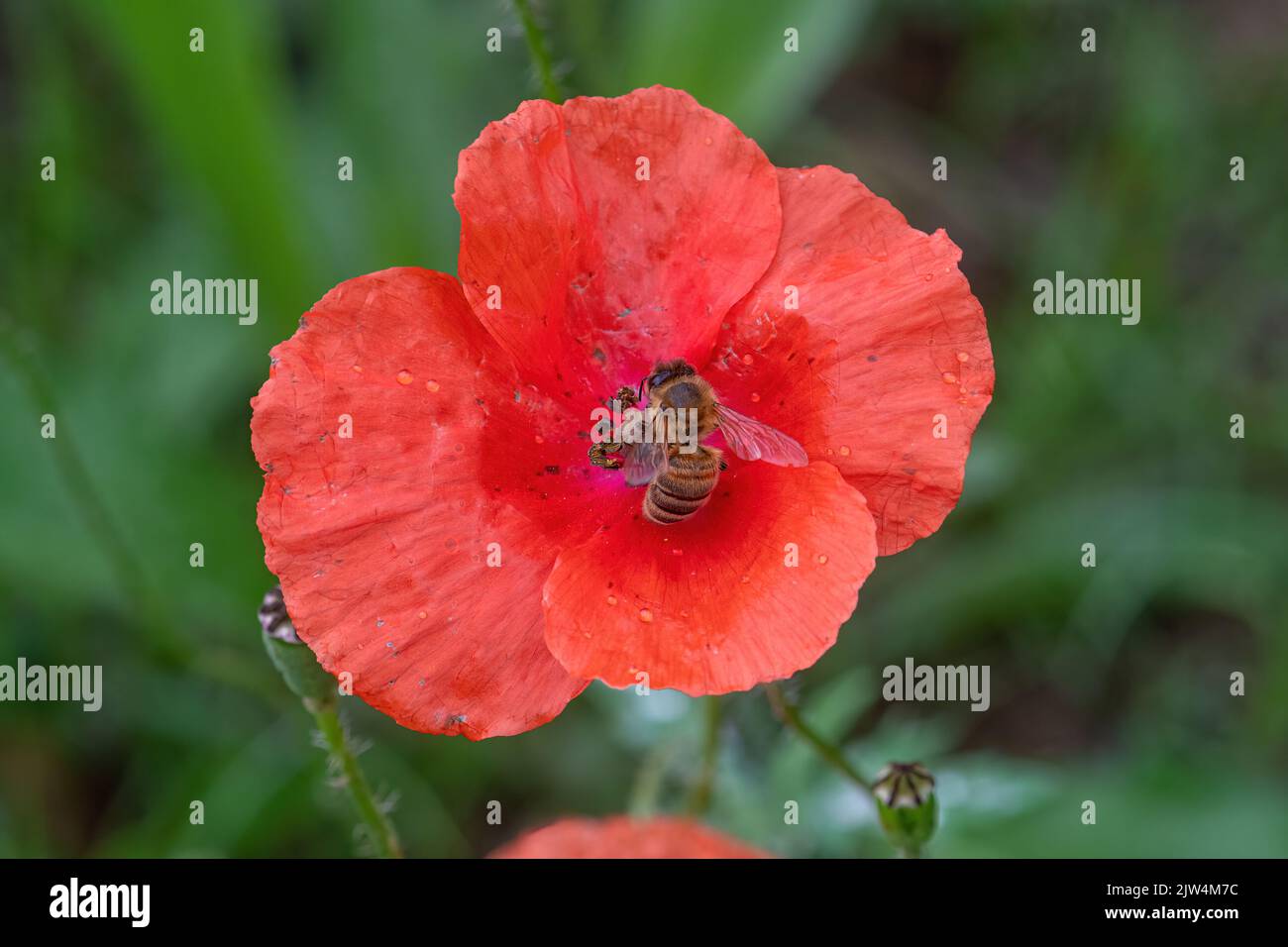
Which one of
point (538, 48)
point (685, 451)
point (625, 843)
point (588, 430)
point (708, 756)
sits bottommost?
point (625, 843)

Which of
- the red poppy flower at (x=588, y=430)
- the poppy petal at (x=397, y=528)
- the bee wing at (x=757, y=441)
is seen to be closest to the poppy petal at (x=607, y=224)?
the red poppy flower at (x=588, y=430)

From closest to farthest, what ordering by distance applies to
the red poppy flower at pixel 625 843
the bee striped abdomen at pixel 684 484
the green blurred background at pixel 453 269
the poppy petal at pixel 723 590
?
1. the poppy petal at pixel 723 590
2. the red poppy flower at pixel 625 843
3. the bee striped abdomen at pixel 684 484
4. the green blurred background at pixel 453 269

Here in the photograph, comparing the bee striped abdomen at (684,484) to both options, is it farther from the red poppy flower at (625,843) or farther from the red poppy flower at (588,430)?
the red poppy flower at (625,843)

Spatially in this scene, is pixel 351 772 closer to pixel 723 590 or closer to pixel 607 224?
pixel 723 590

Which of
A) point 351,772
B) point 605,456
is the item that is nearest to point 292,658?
point 351,772

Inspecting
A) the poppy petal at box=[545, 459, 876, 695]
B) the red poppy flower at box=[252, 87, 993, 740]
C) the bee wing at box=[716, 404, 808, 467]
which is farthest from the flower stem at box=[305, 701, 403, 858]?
the bee wing at box=[716, 404, 808, 467]

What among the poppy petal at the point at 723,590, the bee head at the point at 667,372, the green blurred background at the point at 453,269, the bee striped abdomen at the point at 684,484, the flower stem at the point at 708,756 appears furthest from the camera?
the green blurred background at the point at 453,269
